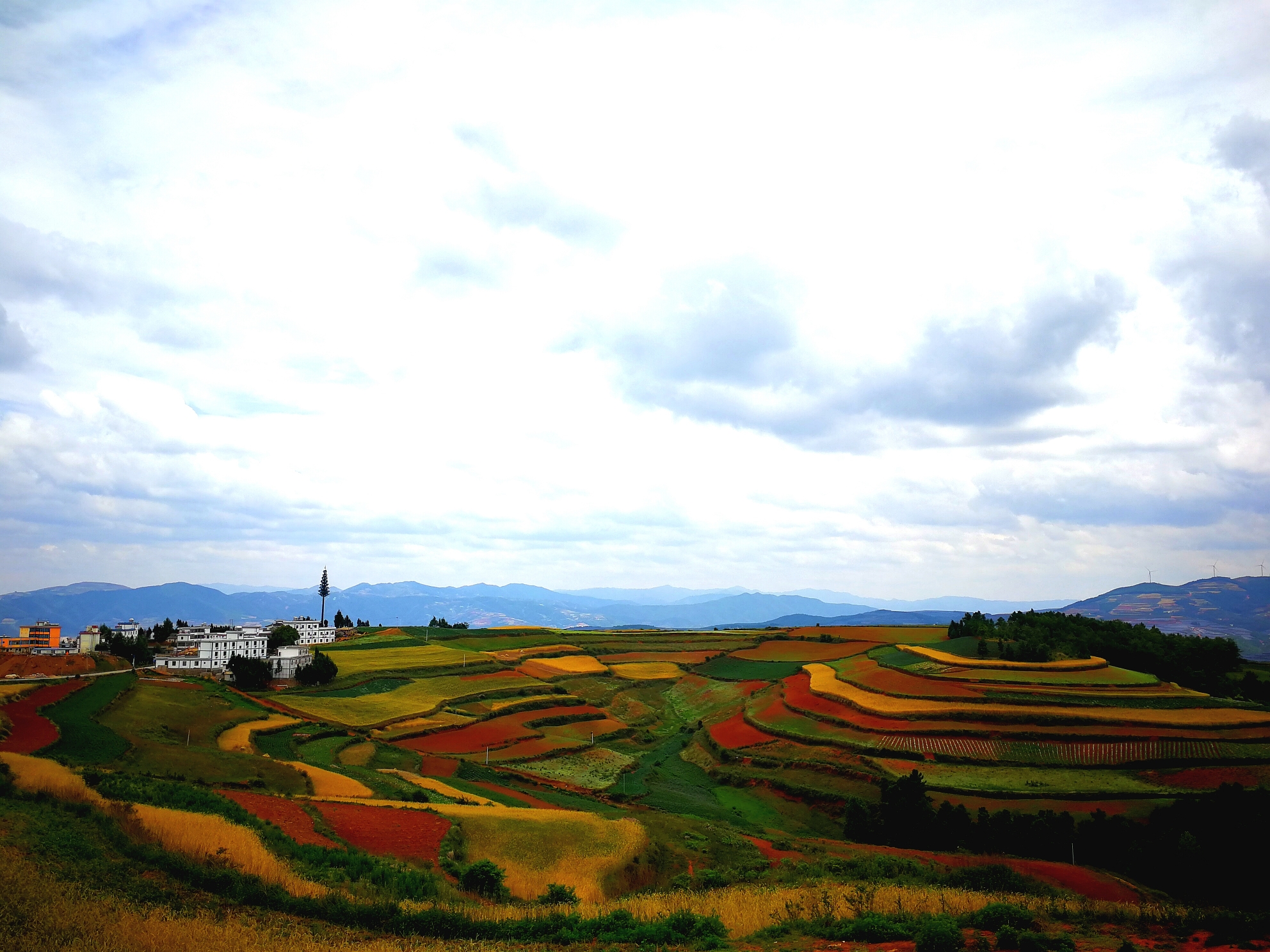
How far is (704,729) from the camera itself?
244ft

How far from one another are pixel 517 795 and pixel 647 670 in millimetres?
64555

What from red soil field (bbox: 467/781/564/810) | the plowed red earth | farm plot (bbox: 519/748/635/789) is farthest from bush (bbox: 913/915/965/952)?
farm plot (bbox: 519/748/635/789)

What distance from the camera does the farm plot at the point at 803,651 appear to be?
4213 inches

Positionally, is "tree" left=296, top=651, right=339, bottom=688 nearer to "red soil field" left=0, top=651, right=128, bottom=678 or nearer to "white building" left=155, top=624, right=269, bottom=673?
"white building" left=155, top=624, right=269, bottom=673

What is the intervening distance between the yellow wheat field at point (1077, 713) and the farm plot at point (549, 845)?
3588 cm

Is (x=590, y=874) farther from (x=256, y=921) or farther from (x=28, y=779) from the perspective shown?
(x=28, y=779)

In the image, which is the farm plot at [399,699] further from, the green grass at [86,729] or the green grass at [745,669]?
the green grass at [745,669]

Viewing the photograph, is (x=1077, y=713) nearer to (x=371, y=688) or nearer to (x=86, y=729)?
(x=86, y=729)

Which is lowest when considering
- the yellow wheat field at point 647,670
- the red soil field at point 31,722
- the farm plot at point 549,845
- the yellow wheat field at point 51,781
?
the yellow wheat field at point 647,670

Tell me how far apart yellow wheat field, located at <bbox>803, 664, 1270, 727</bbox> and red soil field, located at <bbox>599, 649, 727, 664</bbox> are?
2062 inches

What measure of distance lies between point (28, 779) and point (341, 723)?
42.0 meters

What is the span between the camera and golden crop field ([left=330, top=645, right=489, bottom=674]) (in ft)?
316

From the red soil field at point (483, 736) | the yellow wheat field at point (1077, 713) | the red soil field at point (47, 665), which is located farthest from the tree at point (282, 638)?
the yellow wheat field at point (1077, 713)

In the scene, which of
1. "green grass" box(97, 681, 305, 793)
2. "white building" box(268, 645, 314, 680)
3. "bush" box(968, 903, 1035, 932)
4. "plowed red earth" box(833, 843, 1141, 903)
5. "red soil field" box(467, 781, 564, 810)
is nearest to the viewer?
"bush" box(968, 903, 1035, 932)
